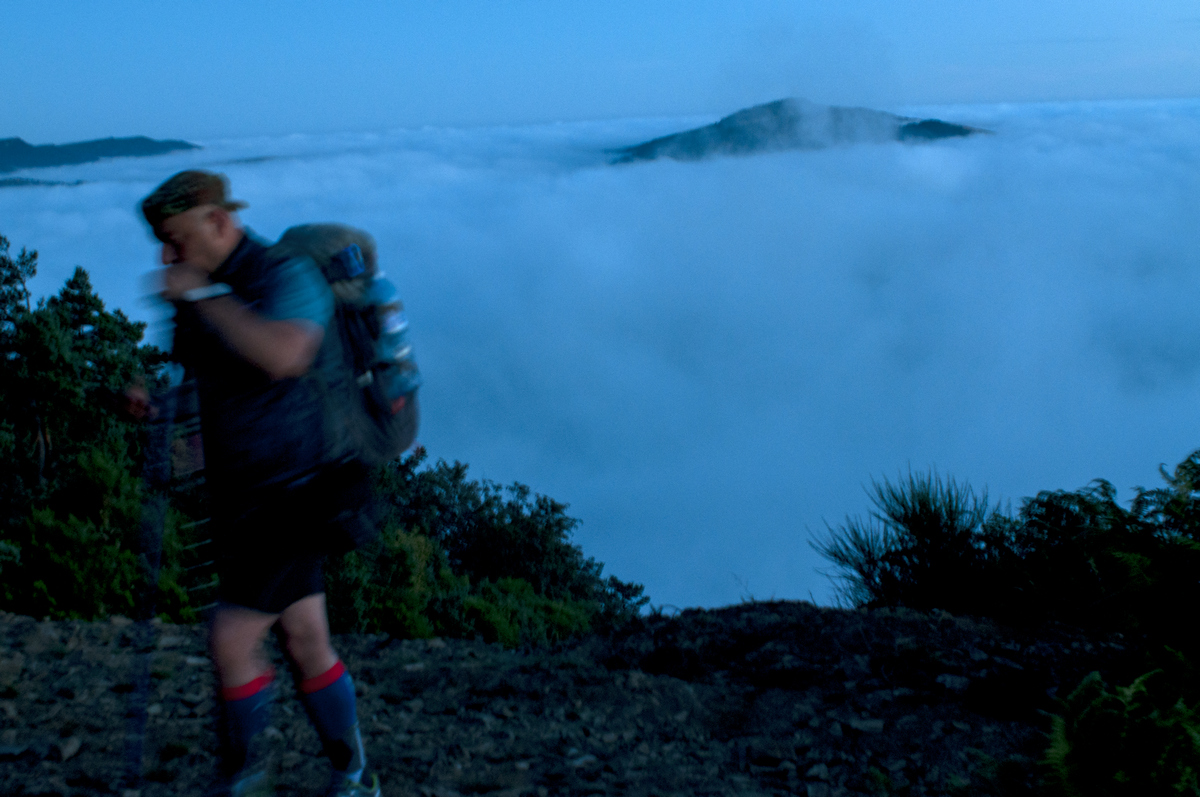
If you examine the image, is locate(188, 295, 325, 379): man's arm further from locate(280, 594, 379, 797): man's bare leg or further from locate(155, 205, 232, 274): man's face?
locate(280, 594, 379, 797): man's bare leg

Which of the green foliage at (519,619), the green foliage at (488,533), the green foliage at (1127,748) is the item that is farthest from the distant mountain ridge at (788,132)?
the green foliage at (1127,748)

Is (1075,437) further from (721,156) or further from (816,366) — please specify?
(721,156)

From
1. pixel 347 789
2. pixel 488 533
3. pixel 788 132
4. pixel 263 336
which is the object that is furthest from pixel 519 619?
pixel 788 132

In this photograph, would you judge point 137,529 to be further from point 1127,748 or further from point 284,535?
point 1127,748

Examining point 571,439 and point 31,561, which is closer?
point 31,561

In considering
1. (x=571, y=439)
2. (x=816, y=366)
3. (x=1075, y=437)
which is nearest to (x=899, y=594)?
(x=1075, y=437)

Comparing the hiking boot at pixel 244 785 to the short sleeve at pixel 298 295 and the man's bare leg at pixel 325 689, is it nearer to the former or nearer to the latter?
the man's bare leg at pixel 325 689

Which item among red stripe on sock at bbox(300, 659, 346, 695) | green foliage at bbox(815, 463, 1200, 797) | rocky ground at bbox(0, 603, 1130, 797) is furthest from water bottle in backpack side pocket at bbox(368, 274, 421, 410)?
green foliage at bbox(815, 463, 1200, 797)

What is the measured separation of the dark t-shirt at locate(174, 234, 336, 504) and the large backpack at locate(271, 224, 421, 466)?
2.5 inches

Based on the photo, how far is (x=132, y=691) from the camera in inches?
127

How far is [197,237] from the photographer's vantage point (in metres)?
1.71

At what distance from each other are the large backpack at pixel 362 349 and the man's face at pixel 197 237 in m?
0.11

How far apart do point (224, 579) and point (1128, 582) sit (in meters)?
3.07

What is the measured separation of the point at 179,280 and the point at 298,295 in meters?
0.23
